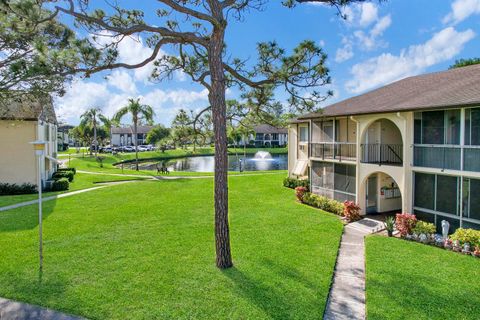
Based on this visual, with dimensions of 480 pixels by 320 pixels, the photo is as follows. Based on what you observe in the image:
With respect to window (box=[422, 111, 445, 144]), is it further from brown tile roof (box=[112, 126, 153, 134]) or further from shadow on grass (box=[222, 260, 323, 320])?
brown tile roof (box=[112, 126, 153, 134])

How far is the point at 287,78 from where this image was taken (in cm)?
1238

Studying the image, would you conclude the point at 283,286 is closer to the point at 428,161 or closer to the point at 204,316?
the point at 204,316

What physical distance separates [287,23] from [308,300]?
436 inches

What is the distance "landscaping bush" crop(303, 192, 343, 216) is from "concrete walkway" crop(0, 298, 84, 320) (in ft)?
47.4

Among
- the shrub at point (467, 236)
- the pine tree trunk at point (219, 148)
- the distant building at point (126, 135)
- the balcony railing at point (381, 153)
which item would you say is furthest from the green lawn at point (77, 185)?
the distant building at point (126, 135)

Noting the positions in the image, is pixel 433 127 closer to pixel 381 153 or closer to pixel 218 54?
pixel 381 153

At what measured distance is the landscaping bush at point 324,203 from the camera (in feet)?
61.1

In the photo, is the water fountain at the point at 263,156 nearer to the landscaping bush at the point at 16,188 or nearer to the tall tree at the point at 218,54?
the landscaping bush at the point at 16,188

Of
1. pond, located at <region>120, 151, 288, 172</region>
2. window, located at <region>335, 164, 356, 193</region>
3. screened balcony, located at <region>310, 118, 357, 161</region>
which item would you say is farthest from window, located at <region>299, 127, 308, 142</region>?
pond, located at <region>120, 151, 288, 172</region>

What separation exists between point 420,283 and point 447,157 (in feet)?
21.9

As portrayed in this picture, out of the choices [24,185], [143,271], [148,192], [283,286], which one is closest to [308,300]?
[283,286]

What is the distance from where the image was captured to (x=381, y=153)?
18188 millimetres

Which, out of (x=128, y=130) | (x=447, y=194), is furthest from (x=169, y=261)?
(x=128, y=130)

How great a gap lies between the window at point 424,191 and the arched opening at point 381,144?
2722 millimetres
